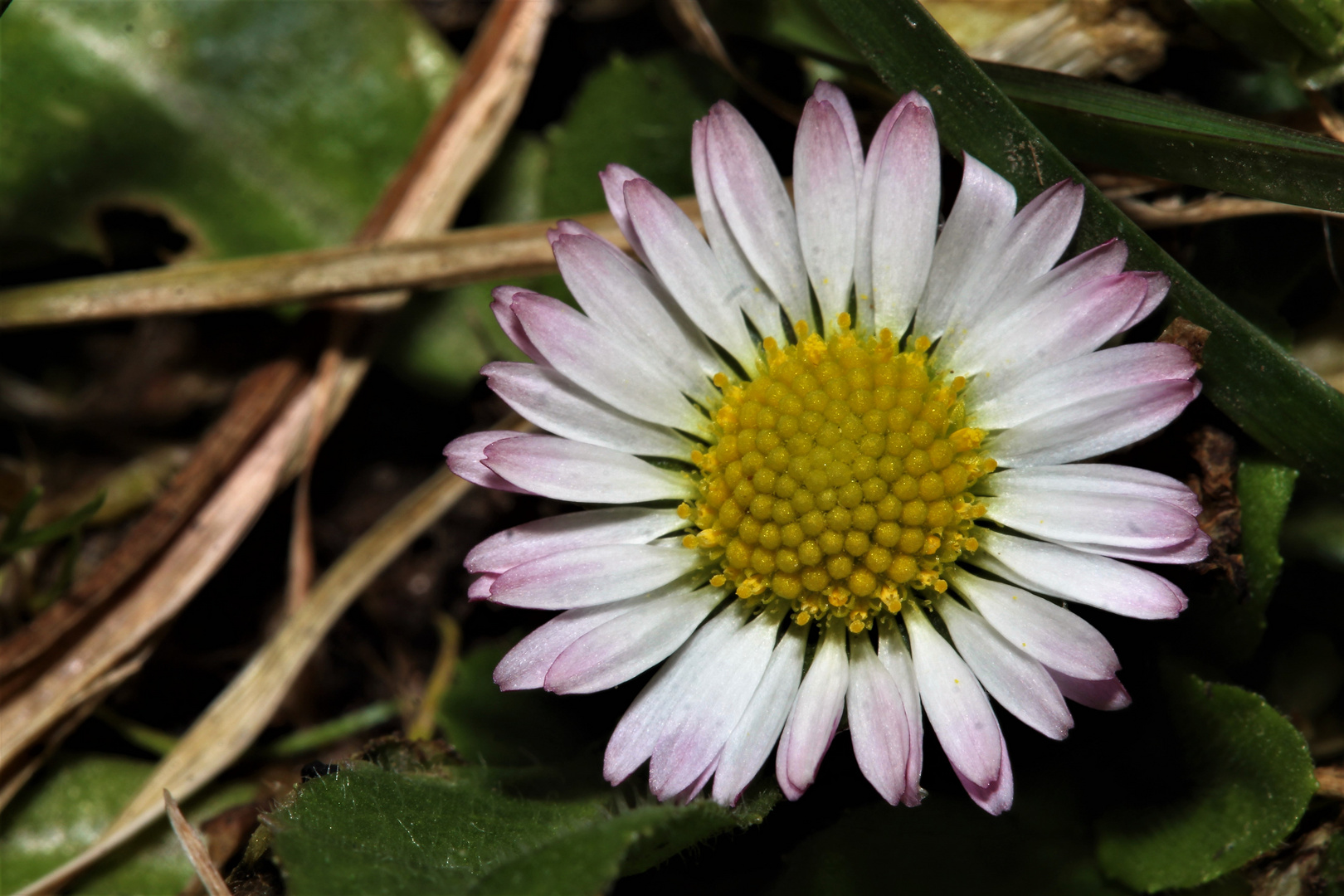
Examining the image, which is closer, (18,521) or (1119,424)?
(1119,424)

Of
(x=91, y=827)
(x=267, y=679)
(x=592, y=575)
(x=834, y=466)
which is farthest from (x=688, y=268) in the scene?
(x=91, y=827)

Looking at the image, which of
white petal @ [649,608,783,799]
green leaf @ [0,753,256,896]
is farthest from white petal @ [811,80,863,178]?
green leaf @ [0,753,256,896]

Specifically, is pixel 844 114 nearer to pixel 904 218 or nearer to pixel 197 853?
pixel 904 218

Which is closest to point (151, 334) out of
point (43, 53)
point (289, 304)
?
point (289, 304)

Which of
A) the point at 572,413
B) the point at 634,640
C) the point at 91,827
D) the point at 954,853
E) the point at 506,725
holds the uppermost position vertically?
the point at 572,413

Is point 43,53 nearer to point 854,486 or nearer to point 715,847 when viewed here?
point 854,486

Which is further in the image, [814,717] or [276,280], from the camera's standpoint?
[276,280]

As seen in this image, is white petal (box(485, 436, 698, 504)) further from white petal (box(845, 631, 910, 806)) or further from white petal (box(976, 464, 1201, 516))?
white petal (box(976, 464, 1201, 516))
